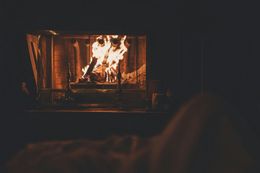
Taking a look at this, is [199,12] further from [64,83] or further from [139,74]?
[64,83]

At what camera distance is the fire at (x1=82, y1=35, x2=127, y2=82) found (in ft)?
26.9

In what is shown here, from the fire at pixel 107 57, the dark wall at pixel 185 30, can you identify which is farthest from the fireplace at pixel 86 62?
the dark wall at pixel 185 30

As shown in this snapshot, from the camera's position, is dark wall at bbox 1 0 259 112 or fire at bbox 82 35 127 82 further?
fire at bbox 82 35 127 82

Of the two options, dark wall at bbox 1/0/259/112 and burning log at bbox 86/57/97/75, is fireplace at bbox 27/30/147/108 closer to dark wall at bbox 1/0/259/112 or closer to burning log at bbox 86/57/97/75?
burning log at bbox 86/57/97/75

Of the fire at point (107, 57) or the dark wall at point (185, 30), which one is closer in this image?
the dark wall at point (185, 30)

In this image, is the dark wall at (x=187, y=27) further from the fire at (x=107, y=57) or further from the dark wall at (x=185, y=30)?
the fire at (x=107, y=57)

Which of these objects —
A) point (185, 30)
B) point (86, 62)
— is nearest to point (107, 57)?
point (86, 62)

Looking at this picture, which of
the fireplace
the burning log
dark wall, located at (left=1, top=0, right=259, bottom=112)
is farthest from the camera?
the burning log

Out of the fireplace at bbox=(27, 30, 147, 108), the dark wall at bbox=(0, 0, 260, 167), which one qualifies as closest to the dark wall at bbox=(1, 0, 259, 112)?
the dark wall at bbox=(0, 0, 260, 167)

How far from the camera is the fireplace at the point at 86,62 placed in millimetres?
7949

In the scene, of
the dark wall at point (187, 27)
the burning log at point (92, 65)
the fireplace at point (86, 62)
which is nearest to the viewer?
the dark wall at point (187, 27)

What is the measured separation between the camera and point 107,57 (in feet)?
27.1

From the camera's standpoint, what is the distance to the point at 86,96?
781 centimetres

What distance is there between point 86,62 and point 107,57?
1.51ft
